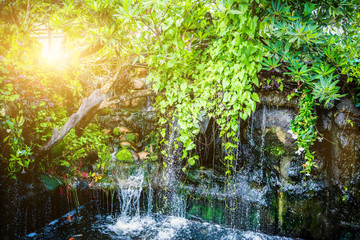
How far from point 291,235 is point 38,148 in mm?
5684

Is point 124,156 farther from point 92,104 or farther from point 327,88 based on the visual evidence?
point 327,88

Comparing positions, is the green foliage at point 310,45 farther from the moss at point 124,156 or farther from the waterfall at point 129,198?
the moss at point 124,156

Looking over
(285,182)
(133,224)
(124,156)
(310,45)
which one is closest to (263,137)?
(285,182)

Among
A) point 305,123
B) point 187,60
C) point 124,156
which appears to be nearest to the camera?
point 187,60

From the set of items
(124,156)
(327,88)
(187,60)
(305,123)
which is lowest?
(124,156)

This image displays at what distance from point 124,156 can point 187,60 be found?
328cm

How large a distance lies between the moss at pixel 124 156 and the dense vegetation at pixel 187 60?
0.31 meters

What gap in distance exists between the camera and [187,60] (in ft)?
10.9

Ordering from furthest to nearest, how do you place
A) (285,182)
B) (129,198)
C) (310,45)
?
1. (129,198)
2. (285,182)
3. (310,45)

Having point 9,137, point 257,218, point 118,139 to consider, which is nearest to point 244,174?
point 257,218

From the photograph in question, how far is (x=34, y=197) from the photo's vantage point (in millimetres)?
3791

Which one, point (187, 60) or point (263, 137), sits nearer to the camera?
point (187, 60)

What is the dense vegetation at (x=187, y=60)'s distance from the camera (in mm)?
2506

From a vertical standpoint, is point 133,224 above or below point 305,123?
below
